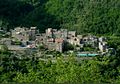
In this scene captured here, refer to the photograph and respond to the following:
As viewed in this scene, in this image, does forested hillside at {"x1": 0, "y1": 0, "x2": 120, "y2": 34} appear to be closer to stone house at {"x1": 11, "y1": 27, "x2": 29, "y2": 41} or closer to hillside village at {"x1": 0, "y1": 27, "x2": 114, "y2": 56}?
stone house at {"x1": 11, "y1": 27, "x2": 29, "y2": 41}

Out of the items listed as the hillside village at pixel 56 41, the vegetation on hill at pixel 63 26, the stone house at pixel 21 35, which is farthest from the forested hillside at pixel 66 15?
the hillside village at pixel 56 41

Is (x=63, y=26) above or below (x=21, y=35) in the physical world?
below

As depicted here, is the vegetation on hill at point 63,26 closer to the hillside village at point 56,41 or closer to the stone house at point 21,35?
the hillside village at point 56,41

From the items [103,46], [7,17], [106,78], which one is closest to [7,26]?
[7,17]

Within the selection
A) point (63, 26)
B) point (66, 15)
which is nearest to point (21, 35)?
point (63, 26)

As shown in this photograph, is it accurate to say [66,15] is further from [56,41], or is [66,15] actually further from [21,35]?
[56,41]

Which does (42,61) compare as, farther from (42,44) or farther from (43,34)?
(43,34)

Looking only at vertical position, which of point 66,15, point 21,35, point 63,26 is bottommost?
point 63,26
